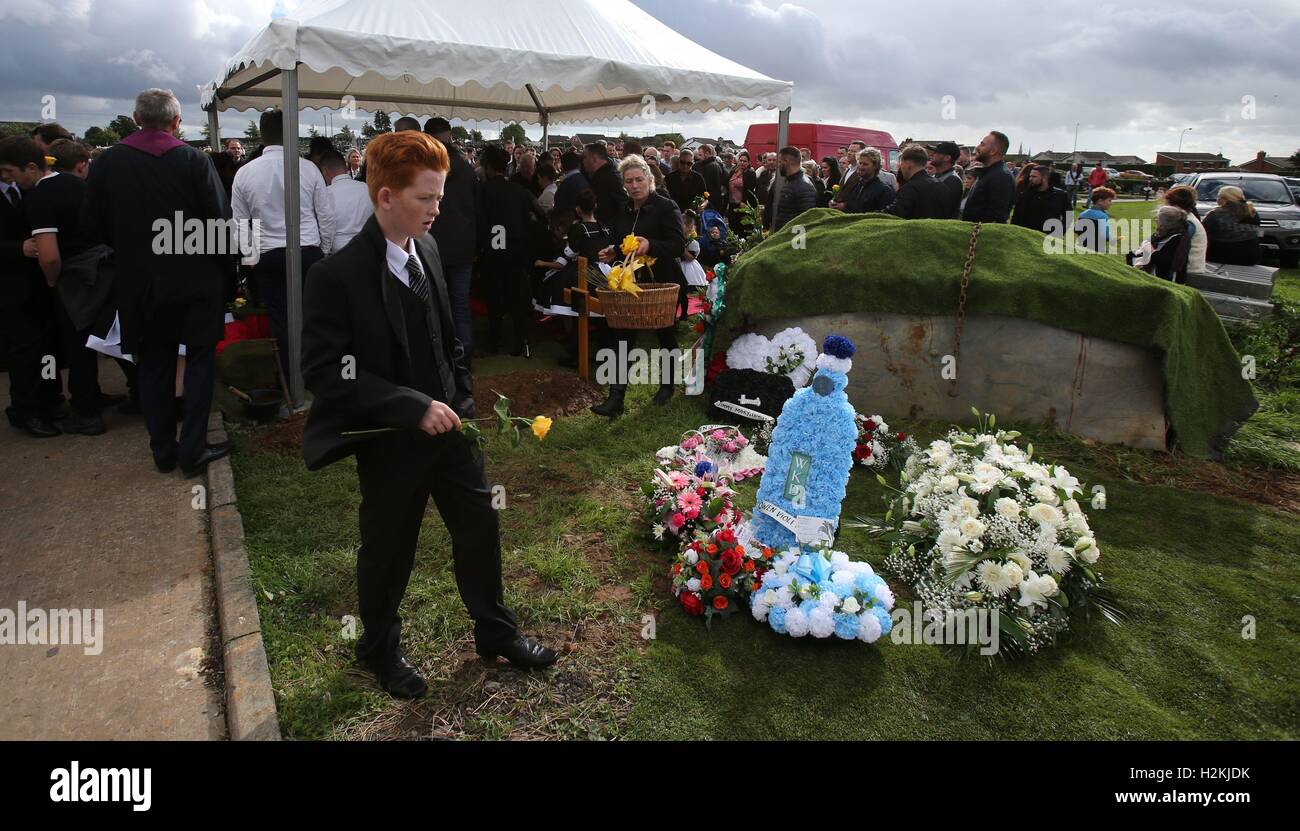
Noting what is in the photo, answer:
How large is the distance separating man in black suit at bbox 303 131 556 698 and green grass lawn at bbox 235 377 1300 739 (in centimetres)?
28

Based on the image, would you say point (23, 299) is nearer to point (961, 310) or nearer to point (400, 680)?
point (400, 680)

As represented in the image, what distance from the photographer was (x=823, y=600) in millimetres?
3742

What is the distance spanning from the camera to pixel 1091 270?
6.29 metres

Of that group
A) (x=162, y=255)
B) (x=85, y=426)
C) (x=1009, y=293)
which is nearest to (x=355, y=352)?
(x=162, y=255)

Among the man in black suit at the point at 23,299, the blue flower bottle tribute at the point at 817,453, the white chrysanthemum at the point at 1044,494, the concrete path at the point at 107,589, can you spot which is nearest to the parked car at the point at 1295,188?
the white chrysanthemum at the point at 1044,494

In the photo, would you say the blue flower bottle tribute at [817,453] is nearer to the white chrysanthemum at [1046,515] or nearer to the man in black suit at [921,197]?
the white chrysanthemum at [1046,515]

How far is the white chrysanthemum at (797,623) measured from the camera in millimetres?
3719

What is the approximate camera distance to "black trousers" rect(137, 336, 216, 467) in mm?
5316

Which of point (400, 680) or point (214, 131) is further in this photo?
point (214, 131)

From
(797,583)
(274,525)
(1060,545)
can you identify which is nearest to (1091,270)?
(1060,545)

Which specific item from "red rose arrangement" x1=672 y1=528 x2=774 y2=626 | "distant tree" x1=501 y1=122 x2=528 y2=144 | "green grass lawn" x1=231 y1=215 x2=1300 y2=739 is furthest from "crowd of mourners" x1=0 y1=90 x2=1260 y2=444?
"distant tree" x1=501 y1=122 x2=528 y2=144

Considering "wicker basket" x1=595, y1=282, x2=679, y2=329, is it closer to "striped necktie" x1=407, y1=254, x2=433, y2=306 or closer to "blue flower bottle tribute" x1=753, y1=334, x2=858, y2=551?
"blue flower bottle tribute" x1=753, y1=334, x2=858, y2=551

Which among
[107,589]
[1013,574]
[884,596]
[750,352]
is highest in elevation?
[750,352]

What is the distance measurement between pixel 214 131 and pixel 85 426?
6.56 meters
